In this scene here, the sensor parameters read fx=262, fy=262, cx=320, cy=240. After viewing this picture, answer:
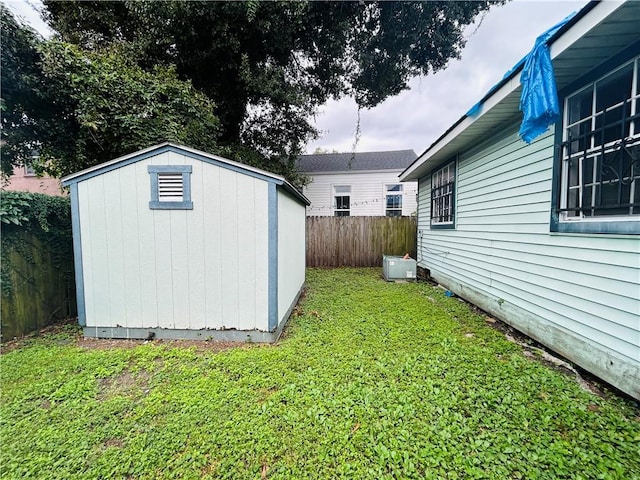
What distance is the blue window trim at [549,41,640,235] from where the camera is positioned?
86.6 inches

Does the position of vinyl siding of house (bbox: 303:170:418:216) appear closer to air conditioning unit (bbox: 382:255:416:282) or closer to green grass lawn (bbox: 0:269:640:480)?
air conditioning unit (bbox: 382:255:416:282)

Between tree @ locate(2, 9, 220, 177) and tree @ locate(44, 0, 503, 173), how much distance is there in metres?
1.46

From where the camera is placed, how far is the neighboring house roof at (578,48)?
6.52ft

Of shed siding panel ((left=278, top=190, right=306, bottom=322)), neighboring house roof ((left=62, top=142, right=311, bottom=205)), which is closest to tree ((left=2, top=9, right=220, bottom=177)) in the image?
neighboring house roof ((left=62, top=142, right=311, bottom=205))

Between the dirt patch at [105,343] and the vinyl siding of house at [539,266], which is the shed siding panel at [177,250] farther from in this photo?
the vinyl siding of house at [539,266]

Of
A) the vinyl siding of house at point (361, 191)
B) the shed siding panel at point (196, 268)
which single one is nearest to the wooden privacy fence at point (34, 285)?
the shed siding panel at point (196, 268)

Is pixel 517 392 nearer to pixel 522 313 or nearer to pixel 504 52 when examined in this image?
pixel 522 313

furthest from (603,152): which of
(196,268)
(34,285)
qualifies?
(34,285)

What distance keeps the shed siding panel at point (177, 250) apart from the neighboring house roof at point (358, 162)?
10188mm

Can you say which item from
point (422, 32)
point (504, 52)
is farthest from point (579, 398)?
point (422, 32)

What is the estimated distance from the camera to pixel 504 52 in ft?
20.0

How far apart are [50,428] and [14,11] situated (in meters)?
6.09

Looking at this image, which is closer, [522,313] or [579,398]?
[579,398]

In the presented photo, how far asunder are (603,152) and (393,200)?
11.3 meters
